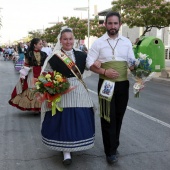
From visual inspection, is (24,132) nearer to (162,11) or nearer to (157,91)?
(157,91)

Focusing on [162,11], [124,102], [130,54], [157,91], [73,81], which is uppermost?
[162,11]

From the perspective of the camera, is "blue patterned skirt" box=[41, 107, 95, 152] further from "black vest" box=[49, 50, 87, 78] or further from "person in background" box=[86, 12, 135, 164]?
"black vest" box=[49, 50, 87, 78]

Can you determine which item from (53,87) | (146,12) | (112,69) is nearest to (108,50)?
(112,69)

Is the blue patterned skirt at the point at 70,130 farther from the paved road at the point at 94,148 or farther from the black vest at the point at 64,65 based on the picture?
the black vest at the point at 64,65

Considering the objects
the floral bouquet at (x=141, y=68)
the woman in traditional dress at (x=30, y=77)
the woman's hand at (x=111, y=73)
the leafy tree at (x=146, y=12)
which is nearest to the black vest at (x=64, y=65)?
the woman's hand at (x=111, y=73)

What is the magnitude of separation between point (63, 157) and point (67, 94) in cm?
86

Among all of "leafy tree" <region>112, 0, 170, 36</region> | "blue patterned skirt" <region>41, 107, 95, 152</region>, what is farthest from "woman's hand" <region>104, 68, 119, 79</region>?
"leafy tree" <region>112, 0, 170, 36</region>

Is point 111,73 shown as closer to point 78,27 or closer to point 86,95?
point 86,95

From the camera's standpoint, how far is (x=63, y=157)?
4.47 metres

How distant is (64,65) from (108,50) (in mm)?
586

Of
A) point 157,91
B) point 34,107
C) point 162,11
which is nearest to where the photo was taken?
point 34,107

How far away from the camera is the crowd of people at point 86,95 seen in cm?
409

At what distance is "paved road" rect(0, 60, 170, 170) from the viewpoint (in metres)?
4.26

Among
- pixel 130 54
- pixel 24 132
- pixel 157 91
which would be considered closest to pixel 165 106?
pixel 157 91
